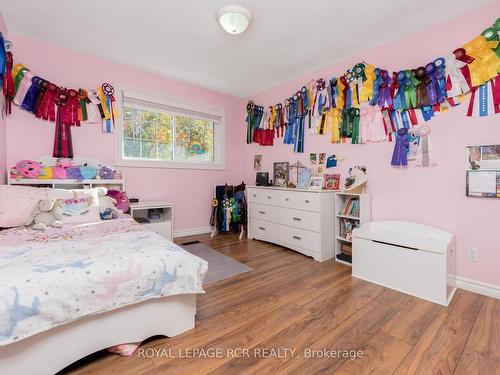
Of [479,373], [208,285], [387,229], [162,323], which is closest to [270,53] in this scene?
[387,229]

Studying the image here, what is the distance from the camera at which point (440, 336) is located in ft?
5.11

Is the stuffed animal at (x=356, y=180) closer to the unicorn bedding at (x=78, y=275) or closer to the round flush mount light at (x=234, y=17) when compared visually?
the round flush mount light at (x=234, y=17)

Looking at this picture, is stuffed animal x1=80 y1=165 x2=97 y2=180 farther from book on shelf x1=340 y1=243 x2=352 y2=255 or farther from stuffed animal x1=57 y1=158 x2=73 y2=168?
book on shelf x1=340 y1=243 x2=352 y2=255

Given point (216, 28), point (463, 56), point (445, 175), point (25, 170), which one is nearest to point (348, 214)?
point (445, 175)

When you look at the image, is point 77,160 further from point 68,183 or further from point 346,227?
point 346,227

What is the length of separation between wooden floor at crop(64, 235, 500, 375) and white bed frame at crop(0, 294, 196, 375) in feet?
0.33

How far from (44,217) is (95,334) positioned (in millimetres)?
1276

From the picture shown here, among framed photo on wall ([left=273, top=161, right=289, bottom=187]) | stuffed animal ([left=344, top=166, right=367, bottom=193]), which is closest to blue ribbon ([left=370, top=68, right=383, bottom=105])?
stuffed animal ([left=344, top=166, right=367, bottom=193])

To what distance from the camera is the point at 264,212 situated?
3.59 metres

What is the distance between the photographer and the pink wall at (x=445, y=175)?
6.85ft

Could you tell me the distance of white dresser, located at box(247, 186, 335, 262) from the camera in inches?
114

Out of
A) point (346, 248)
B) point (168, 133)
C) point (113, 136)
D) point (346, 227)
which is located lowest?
point (346, 248)

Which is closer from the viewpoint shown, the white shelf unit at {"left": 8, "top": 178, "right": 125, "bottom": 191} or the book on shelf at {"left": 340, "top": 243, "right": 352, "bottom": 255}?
the white shelf unit at {"left": 8, "top": 178, "right": 125, "bottom": 191}

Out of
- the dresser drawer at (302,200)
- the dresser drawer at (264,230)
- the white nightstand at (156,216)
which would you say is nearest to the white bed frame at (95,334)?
the white nightstand at (156,216)
